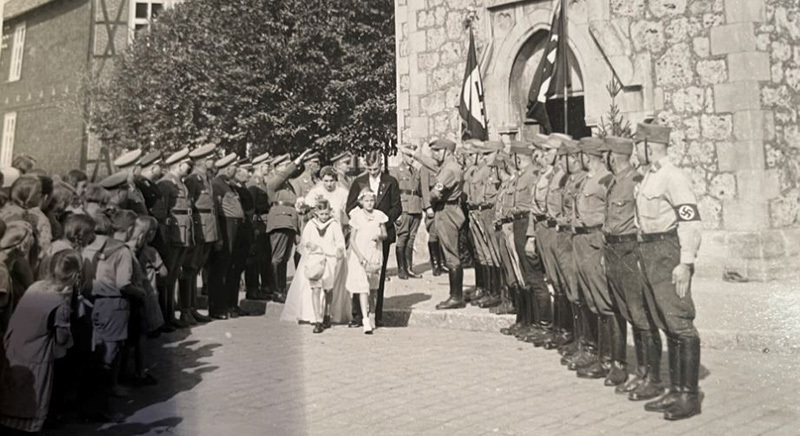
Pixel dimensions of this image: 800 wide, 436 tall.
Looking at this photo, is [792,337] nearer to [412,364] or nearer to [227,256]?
[412,364]

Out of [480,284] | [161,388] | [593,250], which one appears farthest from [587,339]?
[161,388]

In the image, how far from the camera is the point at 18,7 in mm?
4832

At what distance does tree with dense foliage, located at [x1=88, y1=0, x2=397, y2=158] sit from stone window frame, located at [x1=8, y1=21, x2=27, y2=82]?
1397cm

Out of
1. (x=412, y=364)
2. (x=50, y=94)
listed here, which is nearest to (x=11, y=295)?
(x=50, y=94)

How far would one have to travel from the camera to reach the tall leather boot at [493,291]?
8.52 metres

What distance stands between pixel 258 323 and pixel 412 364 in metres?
2.97

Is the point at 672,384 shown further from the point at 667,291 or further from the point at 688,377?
the point at 667,291

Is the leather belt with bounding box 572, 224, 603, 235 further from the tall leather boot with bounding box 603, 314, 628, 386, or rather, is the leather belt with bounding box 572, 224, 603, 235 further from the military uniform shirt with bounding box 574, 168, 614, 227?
the tall leather boot with bounding box 603, 314, 628, 386

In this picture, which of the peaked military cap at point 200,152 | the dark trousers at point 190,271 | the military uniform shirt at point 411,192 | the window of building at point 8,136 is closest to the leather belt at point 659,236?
the window of building at point 8,136

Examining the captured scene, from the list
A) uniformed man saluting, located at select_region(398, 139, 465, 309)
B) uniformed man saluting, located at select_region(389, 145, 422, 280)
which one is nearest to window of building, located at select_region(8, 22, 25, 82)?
uniformed man saluting, located at select_region(398, 139, 465, 309)

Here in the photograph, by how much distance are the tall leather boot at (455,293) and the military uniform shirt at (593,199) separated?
9.64 feet

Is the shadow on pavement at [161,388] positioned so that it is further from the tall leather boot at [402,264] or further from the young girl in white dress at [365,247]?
the tall leather boot at [402,264]

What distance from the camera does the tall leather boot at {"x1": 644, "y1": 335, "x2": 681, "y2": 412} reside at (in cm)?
466

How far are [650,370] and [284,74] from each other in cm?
1643
